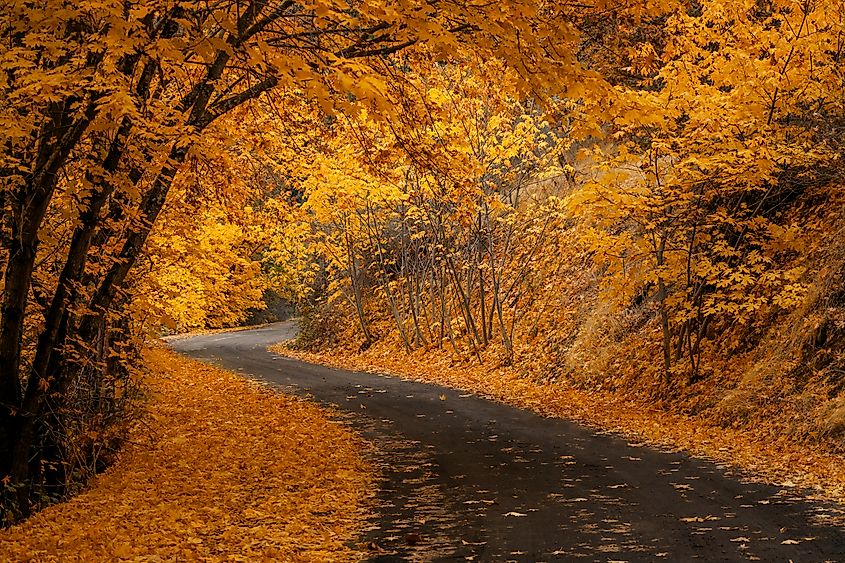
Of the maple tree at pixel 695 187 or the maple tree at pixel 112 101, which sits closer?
the maple tree at pixel 112 101

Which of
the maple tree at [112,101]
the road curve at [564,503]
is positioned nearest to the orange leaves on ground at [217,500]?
the road curve at [564,503]

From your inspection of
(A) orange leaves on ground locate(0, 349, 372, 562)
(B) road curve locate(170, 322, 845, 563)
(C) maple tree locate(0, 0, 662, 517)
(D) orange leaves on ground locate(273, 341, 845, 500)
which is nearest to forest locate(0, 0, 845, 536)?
(C) maple tree locate(0, 0, 662, 517)

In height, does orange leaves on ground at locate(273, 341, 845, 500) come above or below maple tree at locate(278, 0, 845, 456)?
below

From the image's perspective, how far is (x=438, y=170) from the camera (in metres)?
9.83

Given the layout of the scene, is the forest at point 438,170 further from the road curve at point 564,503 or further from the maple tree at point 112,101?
the road curve at point 564,503

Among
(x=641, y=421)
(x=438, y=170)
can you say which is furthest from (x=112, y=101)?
(x=641, y=421)

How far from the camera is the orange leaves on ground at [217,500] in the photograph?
22.3 ft

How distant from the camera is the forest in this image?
6.62m

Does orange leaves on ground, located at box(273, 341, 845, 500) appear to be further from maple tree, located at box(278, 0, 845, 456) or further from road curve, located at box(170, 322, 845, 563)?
road curve, located at box(170, 322, 845, 563)

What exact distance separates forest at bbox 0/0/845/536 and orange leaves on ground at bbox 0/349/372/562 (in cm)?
79

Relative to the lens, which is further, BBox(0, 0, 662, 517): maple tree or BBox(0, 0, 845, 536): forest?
BBox(0, 0, 845, 536): forest

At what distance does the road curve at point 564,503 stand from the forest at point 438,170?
2.73 meters

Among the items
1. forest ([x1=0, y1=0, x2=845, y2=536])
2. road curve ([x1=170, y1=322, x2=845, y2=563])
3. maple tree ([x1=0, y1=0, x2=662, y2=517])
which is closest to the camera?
maple tree ([x1=0, y1=0, x2=662, y2=517])

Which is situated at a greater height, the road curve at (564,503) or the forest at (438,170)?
the forest at (438,170)
